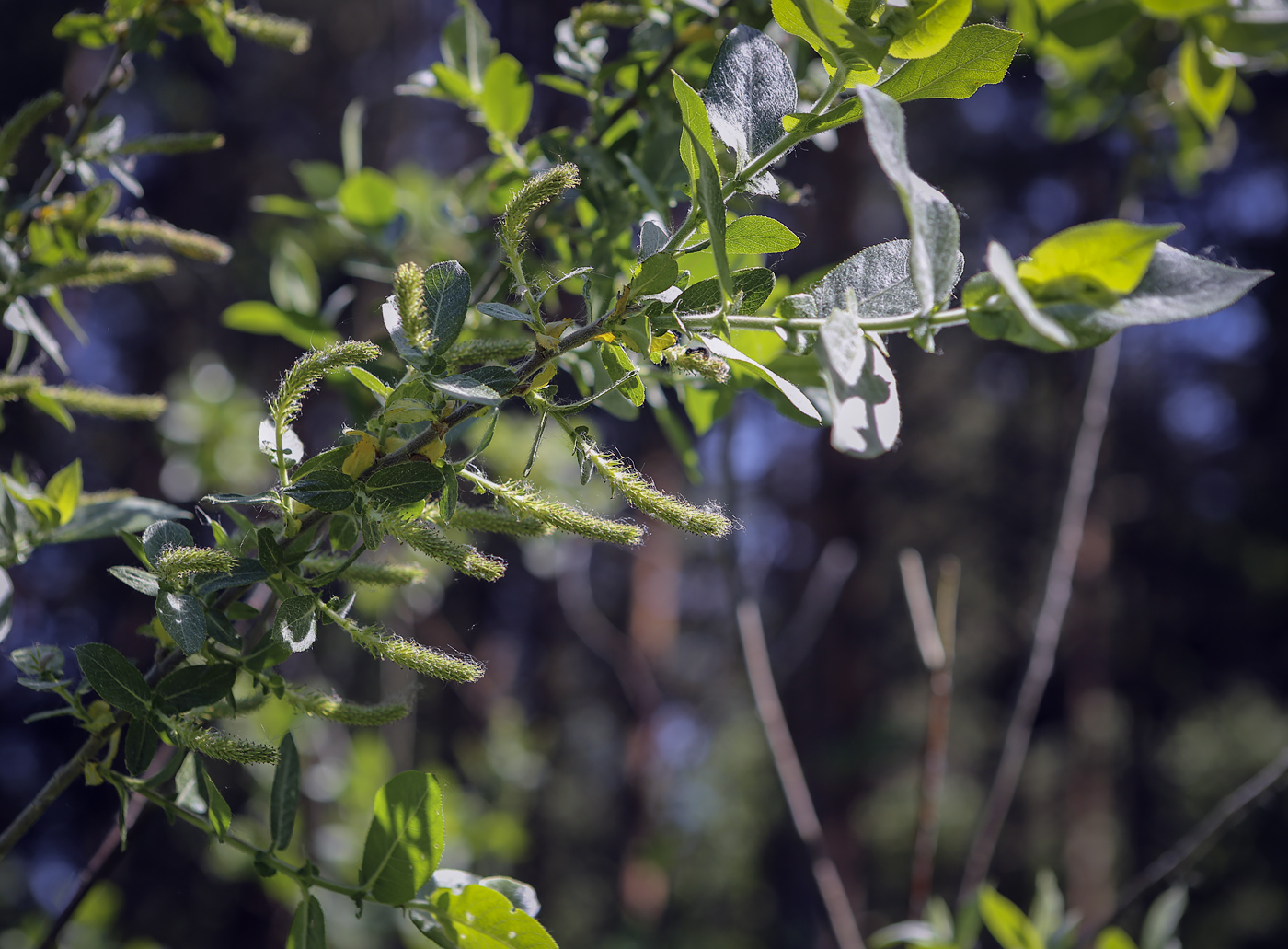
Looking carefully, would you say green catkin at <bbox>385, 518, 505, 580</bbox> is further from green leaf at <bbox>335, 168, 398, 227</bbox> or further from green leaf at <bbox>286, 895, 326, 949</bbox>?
green leaf at <bbox>335, 168, 398, 227</bbox>

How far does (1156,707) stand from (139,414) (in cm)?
1469

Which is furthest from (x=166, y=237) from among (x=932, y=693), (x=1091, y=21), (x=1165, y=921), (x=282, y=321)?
(x=1165, y=921)

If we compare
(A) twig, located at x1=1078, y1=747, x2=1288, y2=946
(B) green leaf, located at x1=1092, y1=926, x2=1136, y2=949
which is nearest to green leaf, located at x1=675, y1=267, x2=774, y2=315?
(A) twig, located at x1=1078, y1=747, x2=1288, y2=946

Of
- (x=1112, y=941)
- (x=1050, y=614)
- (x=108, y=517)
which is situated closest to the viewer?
(x=108, y=517)

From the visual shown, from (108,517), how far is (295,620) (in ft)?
1.24

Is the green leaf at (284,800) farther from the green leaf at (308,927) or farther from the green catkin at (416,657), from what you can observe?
the green catkin at (416,657)

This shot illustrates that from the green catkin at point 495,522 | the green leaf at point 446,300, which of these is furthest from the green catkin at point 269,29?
the green catkin at point 495,522

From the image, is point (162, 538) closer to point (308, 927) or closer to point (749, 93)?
point (308, 927)

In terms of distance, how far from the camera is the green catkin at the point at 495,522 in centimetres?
54

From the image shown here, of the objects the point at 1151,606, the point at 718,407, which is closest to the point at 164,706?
the point at 718,407

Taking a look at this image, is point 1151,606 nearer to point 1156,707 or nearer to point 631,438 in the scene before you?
point 1156,707

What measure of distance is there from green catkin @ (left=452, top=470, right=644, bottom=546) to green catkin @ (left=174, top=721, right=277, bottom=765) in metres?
0.21

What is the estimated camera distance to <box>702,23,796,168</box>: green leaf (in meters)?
0.53

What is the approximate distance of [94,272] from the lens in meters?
0.78
